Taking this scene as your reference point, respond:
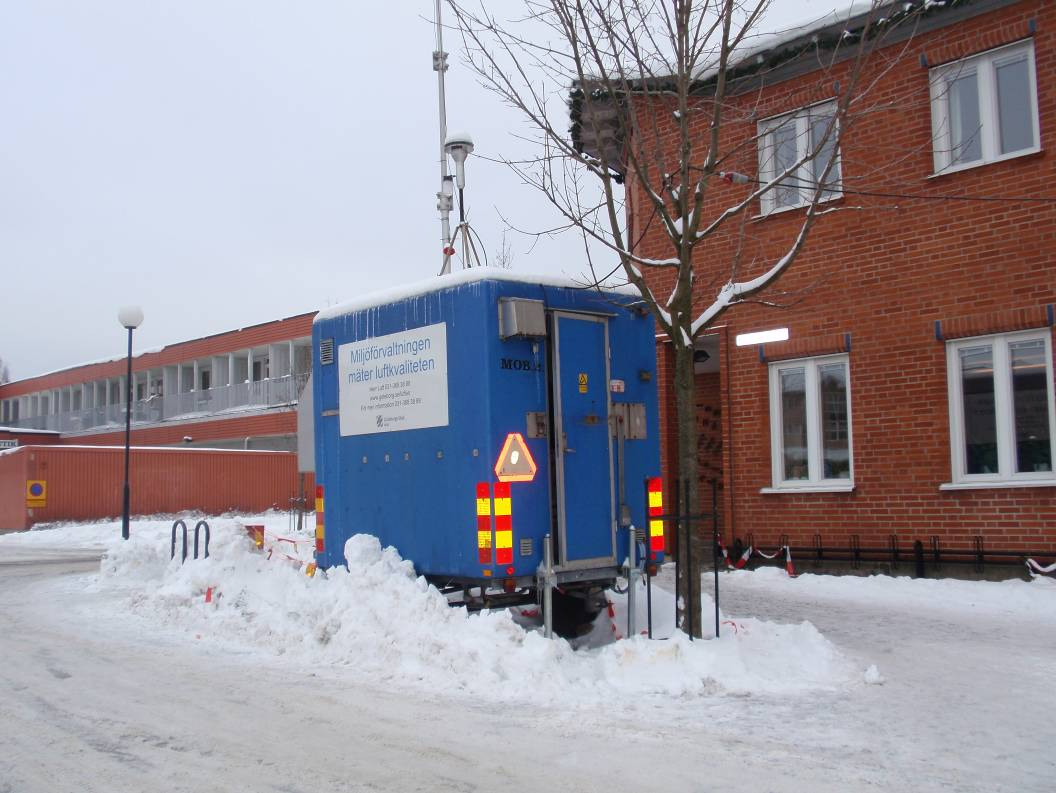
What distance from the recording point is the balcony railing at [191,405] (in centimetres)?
4175

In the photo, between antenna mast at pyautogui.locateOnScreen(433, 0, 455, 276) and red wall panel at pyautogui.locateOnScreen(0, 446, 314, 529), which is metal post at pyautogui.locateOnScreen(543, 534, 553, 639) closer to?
antenna mast at pyautogui.locateOnScreen(433, 0, 455, 276)

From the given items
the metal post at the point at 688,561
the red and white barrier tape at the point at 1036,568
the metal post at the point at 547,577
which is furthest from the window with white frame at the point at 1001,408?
the metal post at the point at 547,577

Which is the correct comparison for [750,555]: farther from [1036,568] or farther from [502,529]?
[502,529]

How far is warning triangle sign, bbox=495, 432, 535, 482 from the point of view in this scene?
820cm

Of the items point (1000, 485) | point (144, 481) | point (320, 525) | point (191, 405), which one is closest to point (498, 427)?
point (320, 525)

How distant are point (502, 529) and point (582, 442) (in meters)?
1.11

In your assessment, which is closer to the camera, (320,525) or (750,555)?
(320,525)

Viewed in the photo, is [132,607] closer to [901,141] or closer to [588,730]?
[588,730]

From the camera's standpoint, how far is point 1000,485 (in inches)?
472

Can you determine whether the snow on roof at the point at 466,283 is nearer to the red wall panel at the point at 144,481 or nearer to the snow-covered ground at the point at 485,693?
the snow-covered ground at the point at 485,693

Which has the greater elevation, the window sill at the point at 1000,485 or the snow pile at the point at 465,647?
the window sill at the point at 1000,485

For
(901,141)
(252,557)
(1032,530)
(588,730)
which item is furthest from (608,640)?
(901,141)

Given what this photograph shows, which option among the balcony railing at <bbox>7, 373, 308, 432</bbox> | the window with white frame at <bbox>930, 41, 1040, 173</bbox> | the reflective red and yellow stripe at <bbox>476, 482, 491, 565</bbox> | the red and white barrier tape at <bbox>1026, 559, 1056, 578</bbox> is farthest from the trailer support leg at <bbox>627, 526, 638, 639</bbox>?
the balcony railing at <bbox>7, 373, 308, 432</bbox>

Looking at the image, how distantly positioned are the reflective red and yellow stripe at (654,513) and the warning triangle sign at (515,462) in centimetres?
142
